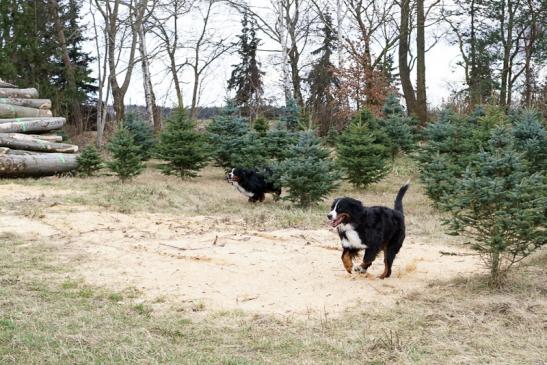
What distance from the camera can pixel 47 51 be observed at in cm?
2812

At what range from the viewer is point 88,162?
18078 millimetres

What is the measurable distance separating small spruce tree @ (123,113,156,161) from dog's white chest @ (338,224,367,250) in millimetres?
15391

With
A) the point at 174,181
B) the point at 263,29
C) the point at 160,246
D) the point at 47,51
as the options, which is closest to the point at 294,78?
the point at 263,29

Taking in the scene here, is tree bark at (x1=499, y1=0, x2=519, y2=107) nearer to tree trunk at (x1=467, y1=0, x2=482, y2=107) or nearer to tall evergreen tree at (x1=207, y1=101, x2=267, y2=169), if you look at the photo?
tree trunk at (x1=467, y1=0, x2=482, y2=107)

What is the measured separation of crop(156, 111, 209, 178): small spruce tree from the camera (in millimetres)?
18750

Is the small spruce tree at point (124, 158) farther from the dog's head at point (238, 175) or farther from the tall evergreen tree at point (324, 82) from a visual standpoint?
the tall evergreen tree at point (324, 82)

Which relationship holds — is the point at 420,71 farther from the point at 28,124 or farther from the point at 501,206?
the point at 501,206

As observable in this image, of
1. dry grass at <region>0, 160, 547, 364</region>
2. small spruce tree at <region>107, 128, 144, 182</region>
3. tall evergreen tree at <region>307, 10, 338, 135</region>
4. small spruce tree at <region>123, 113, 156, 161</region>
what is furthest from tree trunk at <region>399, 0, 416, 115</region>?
dry grass at <region>0, 160, 547, 364</region>

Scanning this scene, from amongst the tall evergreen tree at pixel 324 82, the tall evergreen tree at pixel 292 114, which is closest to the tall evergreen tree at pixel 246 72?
the tall evergreen tree at pixel 324 82

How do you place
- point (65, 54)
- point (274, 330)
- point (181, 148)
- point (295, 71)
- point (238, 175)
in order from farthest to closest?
point (295, 71) → point (65, 54) → point (181, 148) → point (238, 175) → point (274, 330)

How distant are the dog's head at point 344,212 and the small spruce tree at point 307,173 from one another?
700 cm

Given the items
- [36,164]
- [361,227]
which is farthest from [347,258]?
[36,164]

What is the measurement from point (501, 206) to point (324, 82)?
28.3 metres

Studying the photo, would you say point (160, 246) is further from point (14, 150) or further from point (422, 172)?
point (14, 150)
